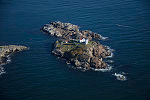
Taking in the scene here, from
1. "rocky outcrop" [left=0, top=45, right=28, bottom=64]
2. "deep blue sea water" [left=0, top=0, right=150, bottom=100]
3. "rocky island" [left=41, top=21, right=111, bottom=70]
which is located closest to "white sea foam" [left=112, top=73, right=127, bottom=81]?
"deep blue sea water" [left=0, top=0, right=150, bottom=100]

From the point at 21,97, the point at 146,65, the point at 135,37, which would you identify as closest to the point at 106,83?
the point at 146,65

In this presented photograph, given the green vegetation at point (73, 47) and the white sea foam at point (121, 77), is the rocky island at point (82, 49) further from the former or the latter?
the white sea foam at point (121, 77)

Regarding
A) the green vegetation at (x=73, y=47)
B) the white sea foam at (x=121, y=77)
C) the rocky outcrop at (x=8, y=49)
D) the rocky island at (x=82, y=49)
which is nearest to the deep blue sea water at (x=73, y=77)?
the white sea foam at (x=121, y=77)

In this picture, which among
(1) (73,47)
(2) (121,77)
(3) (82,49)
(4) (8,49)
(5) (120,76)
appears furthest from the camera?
(4) (8,49)

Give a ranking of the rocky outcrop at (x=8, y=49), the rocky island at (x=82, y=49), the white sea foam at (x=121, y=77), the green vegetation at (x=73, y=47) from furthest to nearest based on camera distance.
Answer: the rocky outcrop at (x=8, y=49) < the green vegetation at (x=73, y=47) < the rocky island at (x=82, y=49) < the white sea foam at (x=121, y=77)

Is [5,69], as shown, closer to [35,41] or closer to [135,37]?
[35,41]

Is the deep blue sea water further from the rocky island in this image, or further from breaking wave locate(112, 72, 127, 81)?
the rocky island

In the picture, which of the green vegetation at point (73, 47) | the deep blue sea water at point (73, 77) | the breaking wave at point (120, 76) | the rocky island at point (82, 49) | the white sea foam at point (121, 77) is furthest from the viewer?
the green vegetation at point (73, 47)

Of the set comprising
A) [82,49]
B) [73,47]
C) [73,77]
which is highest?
[73,47]

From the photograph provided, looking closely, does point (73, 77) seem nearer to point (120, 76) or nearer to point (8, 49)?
point (120, 76)

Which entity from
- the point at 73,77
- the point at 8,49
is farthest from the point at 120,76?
the point at 8,49
